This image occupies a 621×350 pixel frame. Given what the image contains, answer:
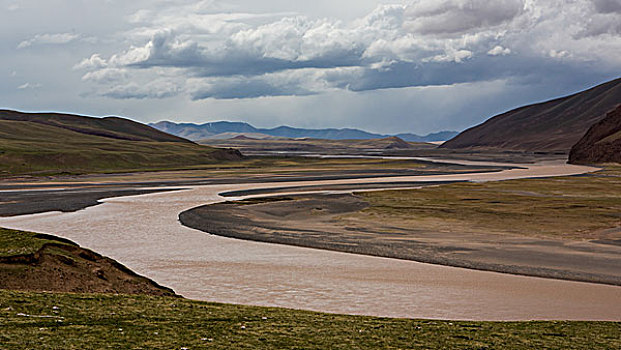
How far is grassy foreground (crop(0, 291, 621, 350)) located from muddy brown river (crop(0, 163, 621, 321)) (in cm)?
420

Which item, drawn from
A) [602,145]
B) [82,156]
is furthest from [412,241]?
[602,145]

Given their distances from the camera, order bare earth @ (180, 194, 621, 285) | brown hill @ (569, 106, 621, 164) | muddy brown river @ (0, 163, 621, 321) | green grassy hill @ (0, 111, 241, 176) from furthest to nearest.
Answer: brown hill @ (569, 106, 621, 164)
green grassy hill @ (0, 111, 241, 176)
bare earth @ (180, 194, 621, 285)
muddy brown river @ (0, 163, 621, 321)

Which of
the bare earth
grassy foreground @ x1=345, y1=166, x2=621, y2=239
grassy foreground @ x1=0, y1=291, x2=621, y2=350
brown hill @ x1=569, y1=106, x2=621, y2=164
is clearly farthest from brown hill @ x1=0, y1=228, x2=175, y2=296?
brown hill @ x1=569, y1=106, x2=621, y2=164

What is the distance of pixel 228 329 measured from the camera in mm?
15047

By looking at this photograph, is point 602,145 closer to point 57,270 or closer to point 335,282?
point 335,282

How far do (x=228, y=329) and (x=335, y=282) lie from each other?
12139 millimetres

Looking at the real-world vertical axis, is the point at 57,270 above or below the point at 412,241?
above

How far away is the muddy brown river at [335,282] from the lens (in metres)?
22.1

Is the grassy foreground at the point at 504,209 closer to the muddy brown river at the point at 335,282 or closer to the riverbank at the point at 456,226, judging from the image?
the riverbank at the point at 456,226

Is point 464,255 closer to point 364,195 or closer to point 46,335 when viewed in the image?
point 46,335

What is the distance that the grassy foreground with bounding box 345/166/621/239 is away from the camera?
40719 mm

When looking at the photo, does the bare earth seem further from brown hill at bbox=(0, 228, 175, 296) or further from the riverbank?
brown hill at bbox=(0, 228, 175, 296)

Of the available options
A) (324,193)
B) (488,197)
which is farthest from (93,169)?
(488,197)

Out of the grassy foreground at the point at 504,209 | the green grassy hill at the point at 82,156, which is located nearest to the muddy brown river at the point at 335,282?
the grassy foreground at the point at 504,209
